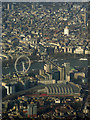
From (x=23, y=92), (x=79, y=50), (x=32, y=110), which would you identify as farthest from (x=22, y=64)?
(x=32, y=110)

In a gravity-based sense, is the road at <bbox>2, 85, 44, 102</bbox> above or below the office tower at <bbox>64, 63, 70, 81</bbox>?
below

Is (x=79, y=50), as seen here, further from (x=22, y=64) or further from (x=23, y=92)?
(x=23, y=92)

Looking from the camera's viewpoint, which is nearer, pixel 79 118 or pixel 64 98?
pixel 79 118

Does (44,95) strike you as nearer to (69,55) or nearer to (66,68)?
(66,68)

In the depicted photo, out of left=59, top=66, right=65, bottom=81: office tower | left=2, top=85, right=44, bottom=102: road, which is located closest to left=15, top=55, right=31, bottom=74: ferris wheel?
left=59, top=66, right=65, bottom=81: office tower

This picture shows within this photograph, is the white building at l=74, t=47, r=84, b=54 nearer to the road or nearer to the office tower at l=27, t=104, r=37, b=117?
the road

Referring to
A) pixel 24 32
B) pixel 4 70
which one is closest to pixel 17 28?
pixel 24 32

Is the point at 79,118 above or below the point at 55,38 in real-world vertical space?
below

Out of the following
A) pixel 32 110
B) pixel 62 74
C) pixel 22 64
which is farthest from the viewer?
pixel 22 64
